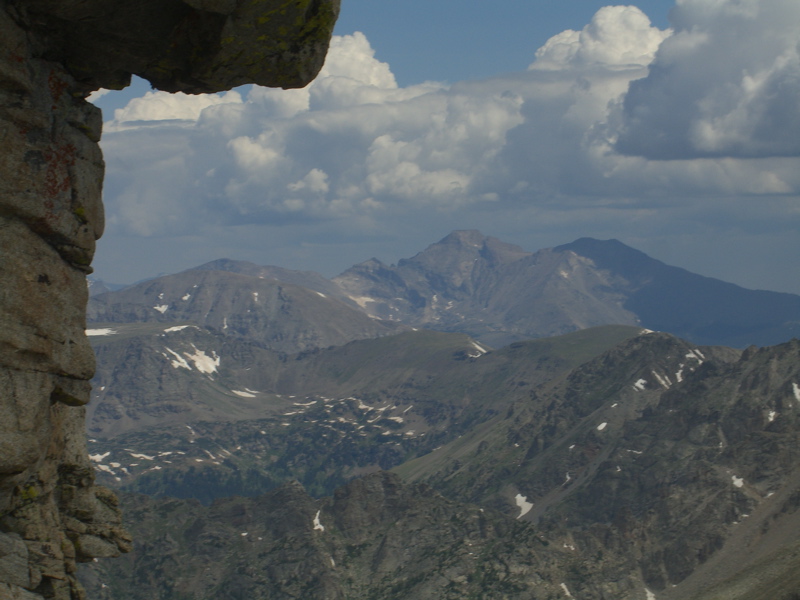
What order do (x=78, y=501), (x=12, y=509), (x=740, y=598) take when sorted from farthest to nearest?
(x=740, y=598) < (x=78, y=501) < (x=12, y=509)

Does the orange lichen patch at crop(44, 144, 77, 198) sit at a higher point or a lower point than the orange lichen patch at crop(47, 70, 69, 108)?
lower

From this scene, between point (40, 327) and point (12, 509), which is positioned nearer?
point (40, 327)

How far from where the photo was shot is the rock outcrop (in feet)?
72.9

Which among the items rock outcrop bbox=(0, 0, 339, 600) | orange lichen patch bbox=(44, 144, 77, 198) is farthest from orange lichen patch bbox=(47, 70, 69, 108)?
orange lichen patch bbox=(44, 144, 77, 198)

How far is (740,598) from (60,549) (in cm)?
15266

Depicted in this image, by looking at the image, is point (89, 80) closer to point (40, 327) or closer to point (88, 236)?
point (88, 236)

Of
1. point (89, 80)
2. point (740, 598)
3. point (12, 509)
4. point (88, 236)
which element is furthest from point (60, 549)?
point (740, 598)

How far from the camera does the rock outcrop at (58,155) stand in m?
22.2

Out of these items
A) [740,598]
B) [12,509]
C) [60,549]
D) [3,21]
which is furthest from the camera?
[740,598]

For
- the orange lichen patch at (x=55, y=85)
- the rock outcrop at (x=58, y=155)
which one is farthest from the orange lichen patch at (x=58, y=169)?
the orange lichen patch at (x=55, y=85)

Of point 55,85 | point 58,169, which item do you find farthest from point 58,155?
point 55,85

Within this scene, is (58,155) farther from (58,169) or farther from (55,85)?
(55,85)

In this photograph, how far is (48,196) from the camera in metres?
23.5

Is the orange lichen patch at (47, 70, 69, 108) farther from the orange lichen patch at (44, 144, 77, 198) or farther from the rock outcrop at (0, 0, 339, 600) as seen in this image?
the orange lichen patch at (44, 144, 77, 198)
